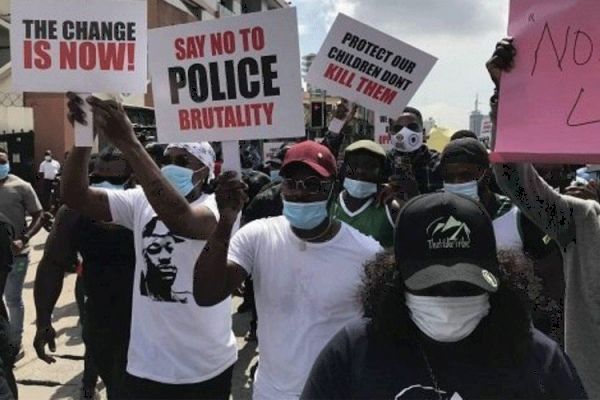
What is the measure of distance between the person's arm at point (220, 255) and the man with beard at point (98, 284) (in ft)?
4.55

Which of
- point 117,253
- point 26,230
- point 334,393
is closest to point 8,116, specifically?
point 26,230

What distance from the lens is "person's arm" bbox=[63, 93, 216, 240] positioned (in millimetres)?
2545

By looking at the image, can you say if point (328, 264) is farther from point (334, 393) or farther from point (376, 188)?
point (376, 188)

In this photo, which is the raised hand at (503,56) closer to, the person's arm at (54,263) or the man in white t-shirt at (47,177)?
the person's arm at (54,263)

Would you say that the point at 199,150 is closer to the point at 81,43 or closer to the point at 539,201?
the point at 81,43

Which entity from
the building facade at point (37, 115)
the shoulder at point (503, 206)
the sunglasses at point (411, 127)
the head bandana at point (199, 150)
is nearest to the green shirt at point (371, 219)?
the shoulder at point (503, 206)

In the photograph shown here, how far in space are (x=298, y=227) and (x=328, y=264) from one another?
0.18 m

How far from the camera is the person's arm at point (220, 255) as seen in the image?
89.3 inches

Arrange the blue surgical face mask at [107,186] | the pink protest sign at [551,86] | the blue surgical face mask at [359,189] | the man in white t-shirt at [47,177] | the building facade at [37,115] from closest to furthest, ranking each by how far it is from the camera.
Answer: the pink protest sign at [551,86], the blue surgical face mask at [359,189], the blue surgical face mask at [107,186], the man in white t-shirt at [47,177], the building facade at [37,115]

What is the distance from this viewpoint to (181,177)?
313cm

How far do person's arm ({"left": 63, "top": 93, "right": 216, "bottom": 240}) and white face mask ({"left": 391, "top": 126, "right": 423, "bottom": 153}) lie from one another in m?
2.86

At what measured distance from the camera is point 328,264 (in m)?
2.41

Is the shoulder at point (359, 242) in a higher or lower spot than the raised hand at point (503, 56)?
lower

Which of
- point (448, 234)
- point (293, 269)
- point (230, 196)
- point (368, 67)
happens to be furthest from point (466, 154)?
point (448, 234)
